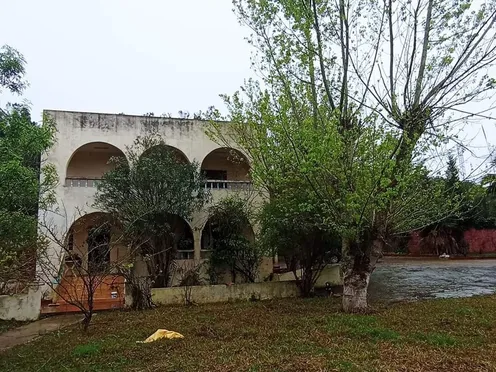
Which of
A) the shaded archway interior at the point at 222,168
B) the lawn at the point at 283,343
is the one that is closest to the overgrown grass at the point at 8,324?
the lawn at the point at 283,343

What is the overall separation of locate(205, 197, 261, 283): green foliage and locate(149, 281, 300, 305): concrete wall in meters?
1.57

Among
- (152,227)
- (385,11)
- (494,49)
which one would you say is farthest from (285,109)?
(152,227)

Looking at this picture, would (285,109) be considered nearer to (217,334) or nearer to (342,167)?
(342,167)

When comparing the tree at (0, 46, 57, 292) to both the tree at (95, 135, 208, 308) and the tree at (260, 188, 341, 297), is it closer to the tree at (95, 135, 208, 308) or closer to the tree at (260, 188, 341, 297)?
the tree at (95, 135, 208, 308)

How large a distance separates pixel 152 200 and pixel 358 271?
6.68 m

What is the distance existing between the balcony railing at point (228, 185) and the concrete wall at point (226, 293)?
4191 mm

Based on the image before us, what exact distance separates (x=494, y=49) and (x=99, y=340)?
9.09 m

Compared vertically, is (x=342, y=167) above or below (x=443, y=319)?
above

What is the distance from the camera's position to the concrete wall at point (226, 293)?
12195mm

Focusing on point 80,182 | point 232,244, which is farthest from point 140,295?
point 80,182

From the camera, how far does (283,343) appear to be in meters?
6.83

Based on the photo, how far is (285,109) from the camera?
30.3 feet

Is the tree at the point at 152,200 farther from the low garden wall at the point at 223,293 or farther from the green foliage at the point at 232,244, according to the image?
the green foliage at the point at 232,244

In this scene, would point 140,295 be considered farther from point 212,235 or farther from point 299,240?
point 299,240
